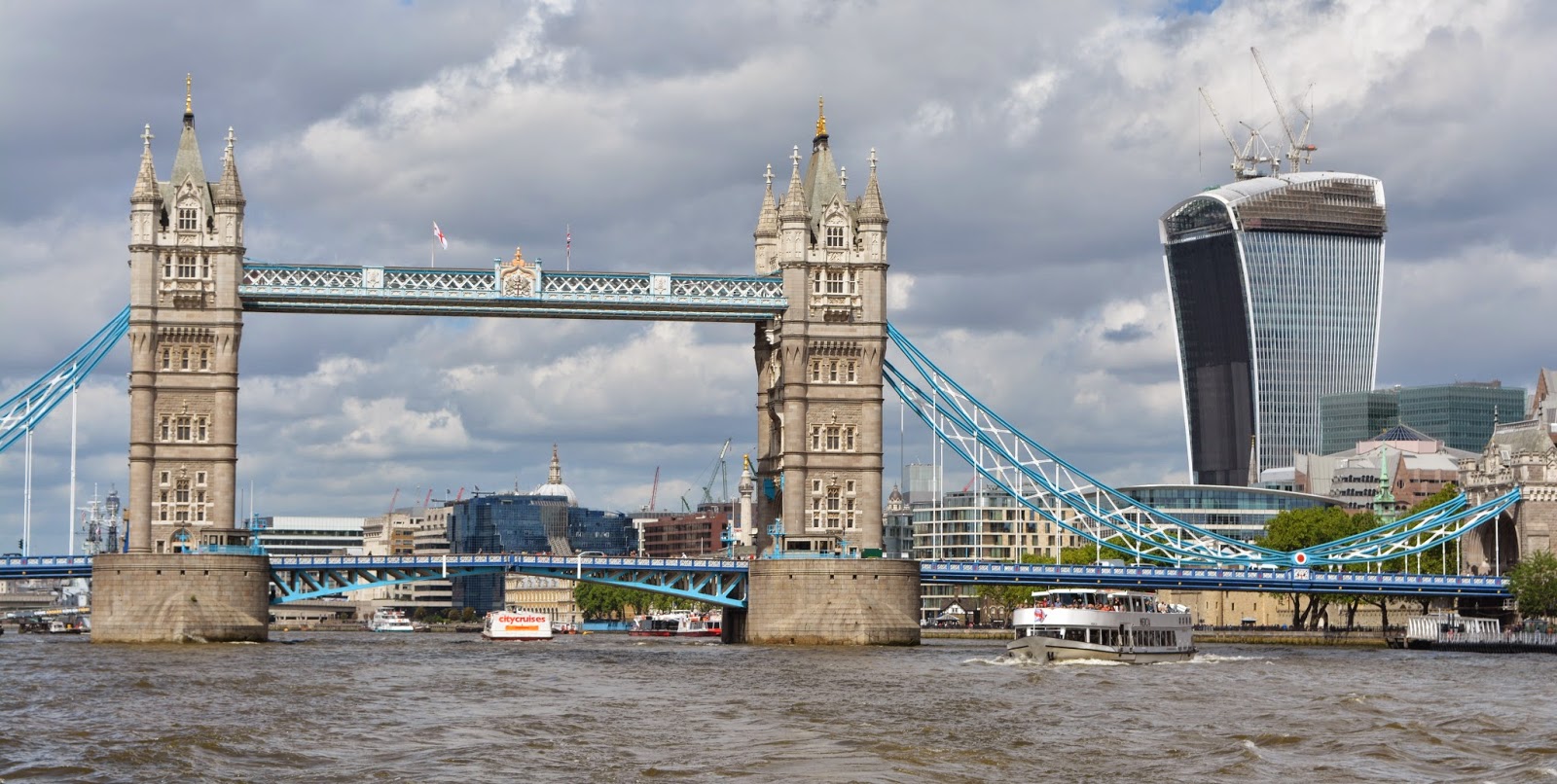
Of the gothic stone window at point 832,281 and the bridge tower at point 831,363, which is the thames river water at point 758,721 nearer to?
the bridge tower at point 831,363

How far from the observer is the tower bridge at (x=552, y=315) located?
4847 inches

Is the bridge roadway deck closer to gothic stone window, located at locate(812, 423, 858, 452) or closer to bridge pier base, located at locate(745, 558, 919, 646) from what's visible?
bridge pier base, located at locate(745, 558, 919, 646)

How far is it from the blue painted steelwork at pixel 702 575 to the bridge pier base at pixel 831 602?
15.2 ft

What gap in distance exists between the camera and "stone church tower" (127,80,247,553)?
123625 millimetres

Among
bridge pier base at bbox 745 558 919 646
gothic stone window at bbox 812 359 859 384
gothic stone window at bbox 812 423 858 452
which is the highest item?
gothic stone window at bbox 812 359 859 384

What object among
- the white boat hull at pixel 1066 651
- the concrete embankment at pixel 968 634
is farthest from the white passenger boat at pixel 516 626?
Answer: the white boat hull at pixel 1066 651

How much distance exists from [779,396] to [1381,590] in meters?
40.2

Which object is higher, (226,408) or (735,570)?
(226,408)

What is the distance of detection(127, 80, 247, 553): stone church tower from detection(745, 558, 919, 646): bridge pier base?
94.8 feet

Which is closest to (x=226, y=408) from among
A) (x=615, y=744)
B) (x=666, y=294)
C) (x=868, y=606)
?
(x=666, y=294)

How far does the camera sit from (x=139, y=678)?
85.6 metres

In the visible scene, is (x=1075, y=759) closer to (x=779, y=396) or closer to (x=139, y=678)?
(x=139, y=678)

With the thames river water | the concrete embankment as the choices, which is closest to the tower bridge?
the thames river water

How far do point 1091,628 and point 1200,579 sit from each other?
33.2 meters
